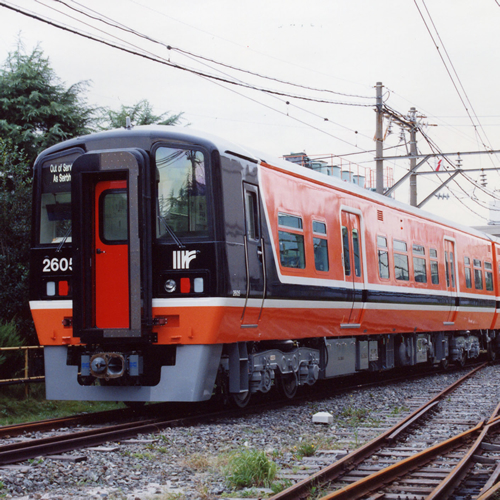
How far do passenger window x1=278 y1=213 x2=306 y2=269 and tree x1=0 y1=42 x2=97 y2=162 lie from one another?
370 inches

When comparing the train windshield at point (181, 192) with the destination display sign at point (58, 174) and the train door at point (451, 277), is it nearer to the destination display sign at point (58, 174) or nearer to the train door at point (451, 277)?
the destination display sign at point (58, 174)

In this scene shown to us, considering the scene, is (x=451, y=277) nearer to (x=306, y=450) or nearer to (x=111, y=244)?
(x=111, y=244)

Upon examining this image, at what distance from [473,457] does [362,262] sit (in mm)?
6404

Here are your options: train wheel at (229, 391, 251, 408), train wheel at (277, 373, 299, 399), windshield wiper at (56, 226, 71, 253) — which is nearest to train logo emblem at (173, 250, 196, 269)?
windshield wiper at (56, 226, 71, 253)

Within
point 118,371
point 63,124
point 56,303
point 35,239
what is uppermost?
point 63,124

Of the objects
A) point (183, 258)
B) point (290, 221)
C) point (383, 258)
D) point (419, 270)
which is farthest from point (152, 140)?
point (419, 270)

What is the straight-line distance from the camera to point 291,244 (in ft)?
35.1

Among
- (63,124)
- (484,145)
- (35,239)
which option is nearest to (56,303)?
(35,239)

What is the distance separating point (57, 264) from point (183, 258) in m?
1.60

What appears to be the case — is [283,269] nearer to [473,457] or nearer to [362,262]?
[362,262]

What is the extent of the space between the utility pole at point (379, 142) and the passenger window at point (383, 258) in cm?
916

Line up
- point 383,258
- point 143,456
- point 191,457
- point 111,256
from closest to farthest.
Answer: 1. point 191,457
2. point 143,456
3. point 111,256
4. point 383,258

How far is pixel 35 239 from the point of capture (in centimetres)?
974

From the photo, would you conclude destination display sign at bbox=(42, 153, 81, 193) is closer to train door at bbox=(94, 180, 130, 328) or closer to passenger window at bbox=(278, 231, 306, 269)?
train door at bbox=(94, 180, 130, 328)
